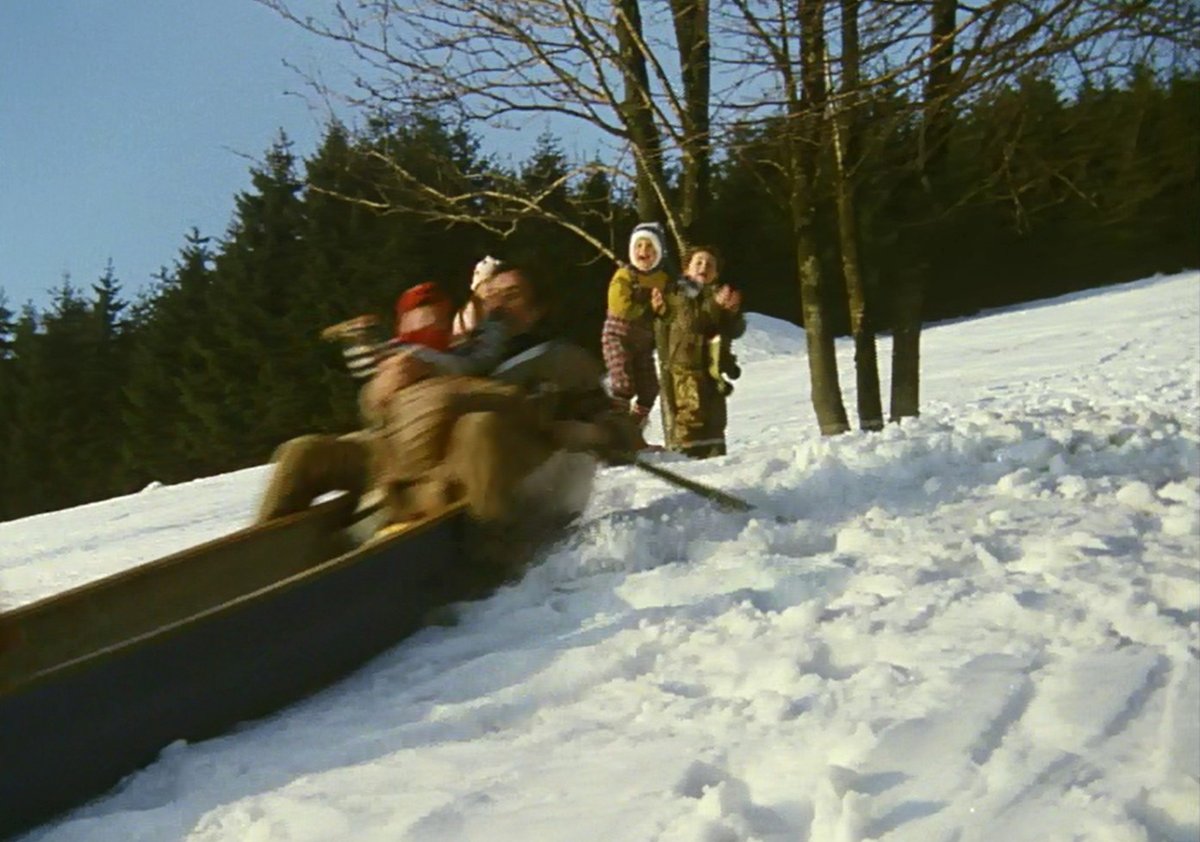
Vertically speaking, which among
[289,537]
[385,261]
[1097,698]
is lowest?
[1097,698]

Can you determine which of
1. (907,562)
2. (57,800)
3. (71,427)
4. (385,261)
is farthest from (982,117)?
(71,427)

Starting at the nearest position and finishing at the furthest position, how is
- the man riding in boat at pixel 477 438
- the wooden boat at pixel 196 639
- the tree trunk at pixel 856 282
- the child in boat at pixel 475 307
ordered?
the wooden boat at pixel 196 639 → the man riding in boat at pixel 477 438 → the child in boat at pixel 475 307 → the tree trunk at pixel 856 282

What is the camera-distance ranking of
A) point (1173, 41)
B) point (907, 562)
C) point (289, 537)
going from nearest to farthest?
point (907, 562) → point (289, 537) → point (1173, 41)

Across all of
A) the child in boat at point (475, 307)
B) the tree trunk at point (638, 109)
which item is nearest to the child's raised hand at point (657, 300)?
the tree trunk at point (638, 109)

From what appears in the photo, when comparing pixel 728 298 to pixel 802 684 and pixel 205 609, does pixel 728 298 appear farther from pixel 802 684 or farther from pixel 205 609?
pixel 802 684

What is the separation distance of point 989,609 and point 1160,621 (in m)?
0.52

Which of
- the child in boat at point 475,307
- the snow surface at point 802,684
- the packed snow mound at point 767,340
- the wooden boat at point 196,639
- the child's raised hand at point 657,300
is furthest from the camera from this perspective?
the packed snow mound at point 767,340

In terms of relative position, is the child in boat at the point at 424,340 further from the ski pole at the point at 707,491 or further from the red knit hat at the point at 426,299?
the ski pole at the point at 707,491

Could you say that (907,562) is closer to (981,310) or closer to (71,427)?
(71,427)

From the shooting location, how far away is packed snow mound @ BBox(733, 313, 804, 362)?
23109 millimetres

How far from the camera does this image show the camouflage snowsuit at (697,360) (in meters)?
9.26

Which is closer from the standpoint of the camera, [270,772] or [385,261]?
[270,772]

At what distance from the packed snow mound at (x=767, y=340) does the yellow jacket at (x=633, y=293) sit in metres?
13.4

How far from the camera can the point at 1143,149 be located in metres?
26.9
